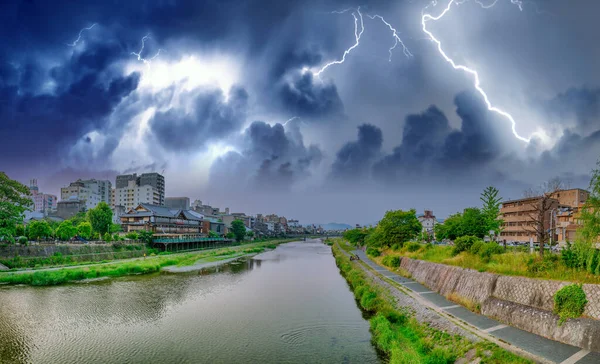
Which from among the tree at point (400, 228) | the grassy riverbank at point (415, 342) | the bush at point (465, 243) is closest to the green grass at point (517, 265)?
the bush at point (465, 243)

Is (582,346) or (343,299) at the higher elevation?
(582,346)

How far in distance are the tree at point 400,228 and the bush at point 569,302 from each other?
101 ft

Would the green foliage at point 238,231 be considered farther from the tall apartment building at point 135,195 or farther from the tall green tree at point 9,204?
the tall green tree at point 9,204

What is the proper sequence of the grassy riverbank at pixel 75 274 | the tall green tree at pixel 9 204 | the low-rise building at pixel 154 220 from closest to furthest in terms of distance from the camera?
the grassy riverbank at pixel 75 274 < the tall green tree at pixel 9 204 < the low-rise building at pixel 154 220

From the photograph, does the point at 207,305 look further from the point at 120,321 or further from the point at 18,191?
the point at 18,191

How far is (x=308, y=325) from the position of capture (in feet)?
62.6

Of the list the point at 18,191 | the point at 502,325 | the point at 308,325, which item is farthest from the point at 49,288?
the point at 502,325

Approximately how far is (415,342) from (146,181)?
5282 inches

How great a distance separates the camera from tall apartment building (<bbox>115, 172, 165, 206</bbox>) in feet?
426

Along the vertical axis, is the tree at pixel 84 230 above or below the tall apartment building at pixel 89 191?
below

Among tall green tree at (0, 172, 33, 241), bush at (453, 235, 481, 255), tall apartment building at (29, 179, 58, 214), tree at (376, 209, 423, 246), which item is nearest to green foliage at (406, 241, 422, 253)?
tree at (376, 209, 423, 246)

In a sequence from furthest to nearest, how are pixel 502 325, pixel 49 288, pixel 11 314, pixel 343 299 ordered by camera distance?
pixel 49 288 → pixel 343 299 → pixel 11 314 → pixel 502 325

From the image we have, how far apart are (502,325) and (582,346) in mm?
3110

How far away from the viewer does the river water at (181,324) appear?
48.0 feet
